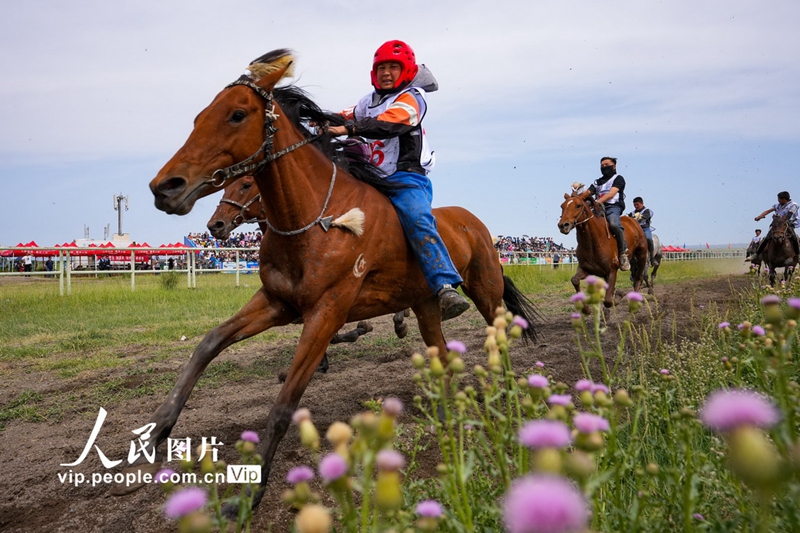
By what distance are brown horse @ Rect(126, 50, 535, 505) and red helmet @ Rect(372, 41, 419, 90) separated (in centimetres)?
67

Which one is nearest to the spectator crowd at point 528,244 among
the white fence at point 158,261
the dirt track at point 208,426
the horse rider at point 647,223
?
the white fence at point 158,261

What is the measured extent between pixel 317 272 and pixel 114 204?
7319cm

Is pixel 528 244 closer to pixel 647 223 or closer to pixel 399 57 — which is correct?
pixel 647 223

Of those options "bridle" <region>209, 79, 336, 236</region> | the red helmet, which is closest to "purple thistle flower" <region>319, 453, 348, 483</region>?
"bridle" <region>209, 79, 336, 236</region>

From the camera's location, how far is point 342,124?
14.6 feet

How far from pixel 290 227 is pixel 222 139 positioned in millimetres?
658

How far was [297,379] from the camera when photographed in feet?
10.7

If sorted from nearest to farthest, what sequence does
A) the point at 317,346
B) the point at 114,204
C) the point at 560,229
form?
the point at 317,346 < the point at 560,229 < the point at 114,204

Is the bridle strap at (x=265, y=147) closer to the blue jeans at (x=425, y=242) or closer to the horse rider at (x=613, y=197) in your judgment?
the blue jeans at (x=425, y=242)

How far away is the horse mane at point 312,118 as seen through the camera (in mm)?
3811

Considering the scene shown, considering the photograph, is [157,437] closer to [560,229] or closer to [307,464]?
[307,464]

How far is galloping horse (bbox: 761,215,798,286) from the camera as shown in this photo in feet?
44.1

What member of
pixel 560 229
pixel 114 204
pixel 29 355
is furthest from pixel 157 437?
pixel 114 204

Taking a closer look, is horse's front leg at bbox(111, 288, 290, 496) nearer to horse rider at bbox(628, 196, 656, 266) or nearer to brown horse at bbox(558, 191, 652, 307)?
brown horse at bbox(558, 191, 652, 307)
